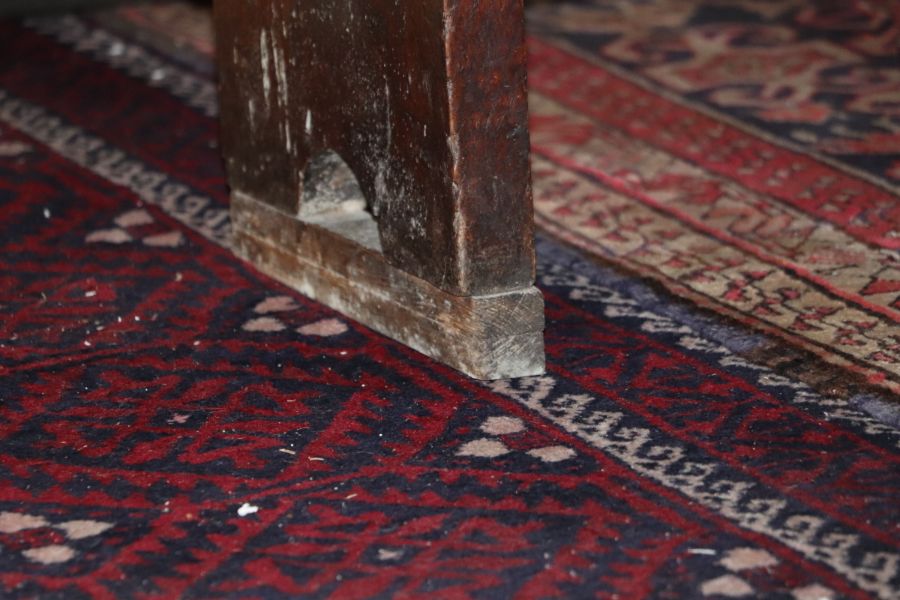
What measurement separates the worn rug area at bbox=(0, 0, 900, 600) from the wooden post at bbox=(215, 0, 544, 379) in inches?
4.4

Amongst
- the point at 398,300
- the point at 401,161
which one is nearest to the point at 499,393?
the point at 398,300

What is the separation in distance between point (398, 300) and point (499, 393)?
37cm

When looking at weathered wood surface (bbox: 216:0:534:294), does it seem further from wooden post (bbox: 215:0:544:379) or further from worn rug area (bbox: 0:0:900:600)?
worn rug area (bbox: 0:0:900:600)

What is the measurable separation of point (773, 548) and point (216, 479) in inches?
39.8

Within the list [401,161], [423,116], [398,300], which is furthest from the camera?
[398,300]

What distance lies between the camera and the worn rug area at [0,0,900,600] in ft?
8.45

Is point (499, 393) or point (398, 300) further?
point (398, 300)

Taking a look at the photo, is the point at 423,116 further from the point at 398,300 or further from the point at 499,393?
Result: the point at 499,393

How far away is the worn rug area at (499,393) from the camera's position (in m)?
2.58

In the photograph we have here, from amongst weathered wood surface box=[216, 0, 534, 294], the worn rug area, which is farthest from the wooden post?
the worn rug area

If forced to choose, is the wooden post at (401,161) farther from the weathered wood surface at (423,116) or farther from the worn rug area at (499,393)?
the worn rug area at (499,393)

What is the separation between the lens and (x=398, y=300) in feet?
11.3

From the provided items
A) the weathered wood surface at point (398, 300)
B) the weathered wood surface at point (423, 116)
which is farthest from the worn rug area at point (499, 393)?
the weathered wood surface at point (423, 116)

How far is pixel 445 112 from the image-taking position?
10.1 feet
